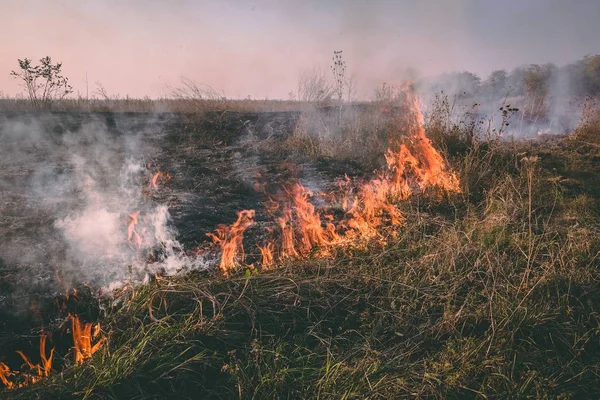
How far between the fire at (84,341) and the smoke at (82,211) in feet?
2.04

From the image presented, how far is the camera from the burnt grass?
86.8 inches

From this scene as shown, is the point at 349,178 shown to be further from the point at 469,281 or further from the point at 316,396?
the point at 316,396

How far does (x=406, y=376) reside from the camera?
88.8 inches

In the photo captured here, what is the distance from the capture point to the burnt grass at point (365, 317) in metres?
2.21

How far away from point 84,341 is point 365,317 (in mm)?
2051

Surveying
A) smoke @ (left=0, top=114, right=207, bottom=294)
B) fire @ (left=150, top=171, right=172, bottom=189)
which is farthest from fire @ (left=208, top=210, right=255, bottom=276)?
fire @ (left=150, top=171, right=172, bottom=189)

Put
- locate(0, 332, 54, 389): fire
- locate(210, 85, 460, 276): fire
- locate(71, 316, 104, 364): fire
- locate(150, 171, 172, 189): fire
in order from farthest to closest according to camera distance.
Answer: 1. locate(150, 171, 172, 189): fire
2. locate(210, 85, 460, 276): fire
3. locate(71, 316, 104, 364): fire
4. locate(0, 332, 54, 389): fire

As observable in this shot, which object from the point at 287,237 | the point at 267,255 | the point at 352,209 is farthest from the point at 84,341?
the point at 352,209

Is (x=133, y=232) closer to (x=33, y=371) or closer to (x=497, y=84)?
(x=33, y=371)

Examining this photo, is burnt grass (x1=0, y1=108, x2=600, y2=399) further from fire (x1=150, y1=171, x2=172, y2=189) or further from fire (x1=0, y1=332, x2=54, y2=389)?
fire (x1=150, y1=171, x2=172, y2=189)

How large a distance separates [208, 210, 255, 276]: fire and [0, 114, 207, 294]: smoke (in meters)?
0.27

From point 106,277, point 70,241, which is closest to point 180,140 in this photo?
point 70,241

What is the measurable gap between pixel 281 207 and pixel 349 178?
181cm

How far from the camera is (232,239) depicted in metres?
4.22
